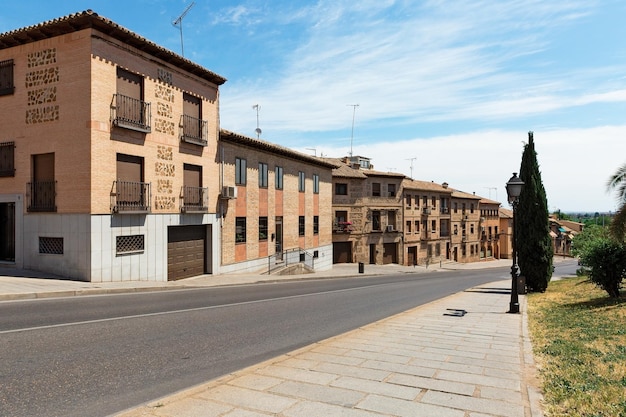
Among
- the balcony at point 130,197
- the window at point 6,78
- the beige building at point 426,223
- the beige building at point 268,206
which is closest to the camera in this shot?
the balcony at point 130,197

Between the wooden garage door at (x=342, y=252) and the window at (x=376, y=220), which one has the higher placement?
the window at (x=376, y=220)

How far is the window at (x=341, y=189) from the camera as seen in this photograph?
4572 centimetres

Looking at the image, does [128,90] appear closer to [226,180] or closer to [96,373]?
[226,180]

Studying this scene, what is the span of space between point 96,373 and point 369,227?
42663 mm

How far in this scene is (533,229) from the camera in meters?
21.3

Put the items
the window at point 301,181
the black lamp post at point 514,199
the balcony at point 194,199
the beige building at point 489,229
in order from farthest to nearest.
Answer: the beige building at point 489,229, the window at point 301,181, the balcony at point 194,199, the black lamp post at point 514,199

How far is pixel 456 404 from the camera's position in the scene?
462 cm

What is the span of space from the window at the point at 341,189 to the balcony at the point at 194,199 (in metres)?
24.5

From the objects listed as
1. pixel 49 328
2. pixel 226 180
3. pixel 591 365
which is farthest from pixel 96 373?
pixel 226 180

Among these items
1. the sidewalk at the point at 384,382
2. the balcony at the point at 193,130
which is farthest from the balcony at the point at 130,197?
the sidewalk at the point at 384,382

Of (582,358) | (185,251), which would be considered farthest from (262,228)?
(582,358)

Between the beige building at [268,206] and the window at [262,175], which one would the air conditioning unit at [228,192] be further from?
→ the window at [262,175]

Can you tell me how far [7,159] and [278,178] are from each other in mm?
15867

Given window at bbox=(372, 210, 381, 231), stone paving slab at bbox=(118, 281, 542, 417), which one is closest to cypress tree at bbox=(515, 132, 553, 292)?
stone paving slab at bbox=(118, 281, 542, 417)
